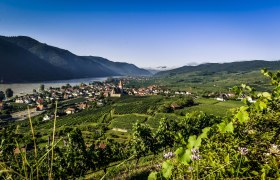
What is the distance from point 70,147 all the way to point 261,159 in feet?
106

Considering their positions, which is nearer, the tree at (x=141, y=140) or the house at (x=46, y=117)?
the tree at (x=141, y=140)

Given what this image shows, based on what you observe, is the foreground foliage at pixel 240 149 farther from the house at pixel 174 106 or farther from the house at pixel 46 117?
the house at pixel 46 117

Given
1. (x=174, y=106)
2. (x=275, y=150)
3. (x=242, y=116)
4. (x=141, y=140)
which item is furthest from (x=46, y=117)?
(x=242, y=116)

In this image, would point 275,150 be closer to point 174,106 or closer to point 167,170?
point 167,170

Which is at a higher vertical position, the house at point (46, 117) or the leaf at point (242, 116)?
the leaf at point (242, 116)

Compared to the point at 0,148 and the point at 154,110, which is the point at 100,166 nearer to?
the point at 0,148

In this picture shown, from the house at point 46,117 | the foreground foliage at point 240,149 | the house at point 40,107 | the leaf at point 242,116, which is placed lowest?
the house at point 46,117

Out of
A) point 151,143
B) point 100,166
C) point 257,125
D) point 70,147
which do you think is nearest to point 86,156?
point 70,147

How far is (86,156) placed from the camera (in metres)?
32.9

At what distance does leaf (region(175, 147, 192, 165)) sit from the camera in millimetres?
1795

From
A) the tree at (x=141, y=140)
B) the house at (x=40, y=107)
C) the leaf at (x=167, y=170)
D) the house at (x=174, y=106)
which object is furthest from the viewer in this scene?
the house at (x=40, y=107)

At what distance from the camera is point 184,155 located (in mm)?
1823

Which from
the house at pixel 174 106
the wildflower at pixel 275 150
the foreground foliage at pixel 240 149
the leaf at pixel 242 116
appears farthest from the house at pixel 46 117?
the leaf at pixel 242 116

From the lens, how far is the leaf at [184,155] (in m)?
1.79
